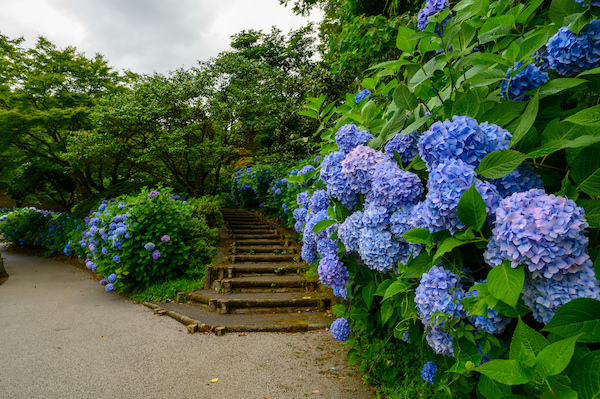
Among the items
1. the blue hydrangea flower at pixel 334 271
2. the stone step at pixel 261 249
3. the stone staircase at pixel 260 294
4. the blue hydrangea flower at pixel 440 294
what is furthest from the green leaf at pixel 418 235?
the stone step at pixel 261 249

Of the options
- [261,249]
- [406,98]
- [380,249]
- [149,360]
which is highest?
[406,98]

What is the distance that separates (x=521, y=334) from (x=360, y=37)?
5827 millimetres

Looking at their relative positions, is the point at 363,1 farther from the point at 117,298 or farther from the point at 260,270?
the point at 117,298

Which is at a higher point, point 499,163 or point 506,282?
point 499,163

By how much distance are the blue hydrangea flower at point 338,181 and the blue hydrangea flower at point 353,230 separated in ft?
0.36

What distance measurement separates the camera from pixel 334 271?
2002mm

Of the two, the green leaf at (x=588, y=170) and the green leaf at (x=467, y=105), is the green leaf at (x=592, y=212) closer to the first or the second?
the green leaf at (x=588, y=170)

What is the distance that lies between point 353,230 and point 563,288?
2.76ft

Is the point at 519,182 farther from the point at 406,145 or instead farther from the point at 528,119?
the point at 406,145

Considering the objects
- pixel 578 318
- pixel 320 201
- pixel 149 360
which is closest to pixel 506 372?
pixel 578 318

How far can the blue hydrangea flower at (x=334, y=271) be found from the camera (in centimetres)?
200

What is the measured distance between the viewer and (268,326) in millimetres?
4465

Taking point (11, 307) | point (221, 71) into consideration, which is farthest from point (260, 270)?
point (221, 71)

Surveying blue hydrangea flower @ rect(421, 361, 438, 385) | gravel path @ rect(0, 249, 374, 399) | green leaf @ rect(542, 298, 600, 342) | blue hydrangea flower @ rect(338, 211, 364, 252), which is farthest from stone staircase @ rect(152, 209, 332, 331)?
green leaf @ rect(542, 298, 600, 342)
